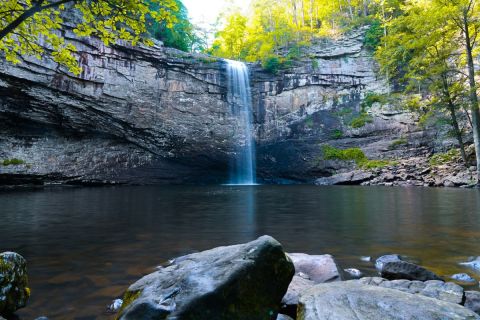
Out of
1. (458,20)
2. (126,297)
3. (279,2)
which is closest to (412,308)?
(126,297)

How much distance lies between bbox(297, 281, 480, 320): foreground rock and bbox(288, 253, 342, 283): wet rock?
1.29 metres

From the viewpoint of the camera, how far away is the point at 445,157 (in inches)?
1010

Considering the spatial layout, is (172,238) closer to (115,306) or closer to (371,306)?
(115,306)

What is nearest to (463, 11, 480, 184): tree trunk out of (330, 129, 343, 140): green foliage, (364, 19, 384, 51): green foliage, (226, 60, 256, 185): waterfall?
(330, 129, 343, 140): green foliage

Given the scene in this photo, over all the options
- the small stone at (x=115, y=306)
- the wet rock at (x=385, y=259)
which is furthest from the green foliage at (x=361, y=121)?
the small stone at (x=115, y=306)

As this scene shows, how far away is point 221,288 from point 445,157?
28.6m

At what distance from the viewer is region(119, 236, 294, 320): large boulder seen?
2463mm

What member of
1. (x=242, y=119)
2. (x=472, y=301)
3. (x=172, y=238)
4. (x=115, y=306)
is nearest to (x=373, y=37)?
(x=242, y=119)

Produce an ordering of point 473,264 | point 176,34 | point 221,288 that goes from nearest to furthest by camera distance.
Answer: point 221,288 → point 473,264 → point 176,34

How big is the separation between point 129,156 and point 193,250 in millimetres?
28129

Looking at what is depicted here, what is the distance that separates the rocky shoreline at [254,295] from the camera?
2395mm

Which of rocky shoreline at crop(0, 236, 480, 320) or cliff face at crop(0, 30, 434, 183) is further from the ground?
cliff face at crop(0, 30, 434, 183)

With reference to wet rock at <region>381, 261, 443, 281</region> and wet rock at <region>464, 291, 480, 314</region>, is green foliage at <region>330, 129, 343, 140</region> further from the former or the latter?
wet rock at <region>464, 291, 480, 314</region>

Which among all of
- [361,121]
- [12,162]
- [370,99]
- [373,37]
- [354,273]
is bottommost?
[354,273]
